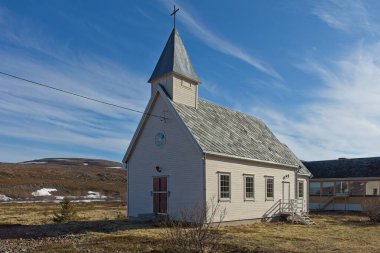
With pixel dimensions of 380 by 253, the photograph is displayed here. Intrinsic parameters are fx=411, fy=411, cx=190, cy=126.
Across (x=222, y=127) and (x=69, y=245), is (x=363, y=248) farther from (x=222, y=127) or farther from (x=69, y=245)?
(x=222, y=127)

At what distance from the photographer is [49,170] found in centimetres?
8556

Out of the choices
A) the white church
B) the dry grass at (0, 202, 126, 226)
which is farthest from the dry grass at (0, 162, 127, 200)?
the white church

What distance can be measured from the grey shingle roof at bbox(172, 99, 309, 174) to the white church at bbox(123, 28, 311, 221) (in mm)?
80

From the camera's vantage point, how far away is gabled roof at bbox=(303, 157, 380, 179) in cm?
3734

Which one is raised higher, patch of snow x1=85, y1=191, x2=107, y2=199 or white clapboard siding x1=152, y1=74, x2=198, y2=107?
white clapboard siding x1=152, y1=74, x2=198, y2=107

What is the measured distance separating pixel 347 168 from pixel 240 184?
818 inches

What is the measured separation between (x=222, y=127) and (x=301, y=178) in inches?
356

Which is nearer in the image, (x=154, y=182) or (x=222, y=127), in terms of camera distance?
(x=154, y=182)

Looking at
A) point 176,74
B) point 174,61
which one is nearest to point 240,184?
point 176,74

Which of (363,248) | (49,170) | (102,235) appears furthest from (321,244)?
(49,170)

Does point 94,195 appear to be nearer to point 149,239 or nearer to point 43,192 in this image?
point 43,192

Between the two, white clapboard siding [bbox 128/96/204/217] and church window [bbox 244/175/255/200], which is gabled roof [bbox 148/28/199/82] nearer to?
white clapboard siding [bbox 128/96/204/217]

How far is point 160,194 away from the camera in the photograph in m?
22.1

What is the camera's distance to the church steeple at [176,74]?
22953mm
